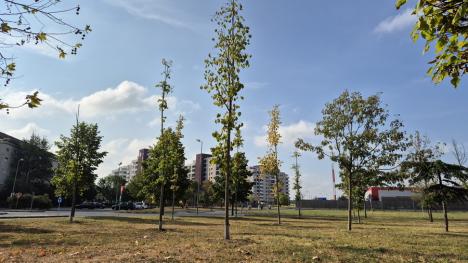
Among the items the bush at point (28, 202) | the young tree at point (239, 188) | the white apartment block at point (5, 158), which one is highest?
the white apartment block at point (5, 158)

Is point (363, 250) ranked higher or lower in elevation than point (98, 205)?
lower

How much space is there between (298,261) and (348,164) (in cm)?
1534

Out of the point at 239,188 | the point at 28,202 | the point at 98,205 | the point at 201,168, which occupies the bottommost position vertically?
the point at 98,205

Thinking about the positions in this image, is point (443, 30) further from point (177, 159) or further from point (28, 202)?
point (28, 202)

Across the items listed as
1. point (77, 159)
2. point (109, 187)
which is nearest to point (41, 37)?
point (77, 159)

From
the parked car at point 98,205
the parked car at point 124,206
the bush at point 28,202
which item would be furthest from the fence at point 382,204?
the bush at point 28,202

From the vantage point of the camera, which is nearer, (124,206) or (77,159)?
(77,159)

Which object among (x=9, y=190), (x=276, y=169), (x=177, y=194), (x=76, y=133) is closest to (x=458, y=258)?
(x=276, y=169)

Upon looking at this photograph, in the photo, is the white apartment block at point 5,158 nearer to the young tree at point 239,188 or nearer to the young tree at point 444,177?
the young tree at point 239,188

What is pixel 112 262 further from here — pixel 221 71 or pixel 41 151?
pixel 41 151

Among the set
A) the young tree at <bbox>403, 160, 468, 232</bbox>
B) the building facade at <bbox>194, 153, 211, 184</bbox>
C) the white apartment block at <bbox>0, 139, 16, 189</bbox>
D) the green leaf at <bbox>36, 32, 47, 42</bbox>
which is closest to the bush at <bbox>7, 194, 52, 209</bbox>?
the white apartment block at <bbox>0, 139, 16, 189</bbox>

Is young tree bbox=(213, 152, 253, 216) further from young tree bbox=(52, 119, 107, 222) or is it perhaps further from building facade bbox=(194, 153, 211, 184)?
building facade bbox=(194, 153, 211, 184)

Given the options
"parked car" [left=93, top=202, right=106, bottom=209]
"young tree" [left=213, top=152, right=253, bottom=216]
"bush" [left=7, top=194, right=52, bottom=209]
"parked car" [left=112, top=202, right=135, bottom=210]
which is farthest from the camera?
"parked car" [left=93, top=202, right=106, bottom=209]

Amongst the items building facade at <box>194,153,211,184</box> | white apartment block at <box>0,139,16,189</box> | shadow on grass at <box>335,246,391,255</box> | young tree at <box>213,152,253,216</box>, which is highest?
building facade at <box>194,153,211,184</box>
